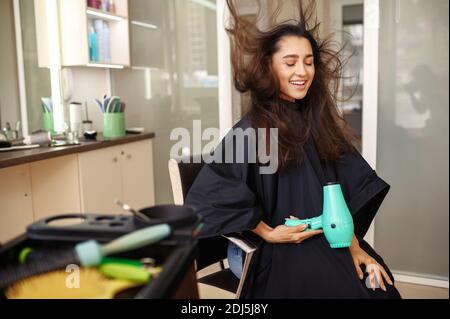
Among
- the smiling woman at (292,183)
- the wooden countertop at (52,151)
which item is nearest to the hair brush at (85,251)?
the smiling woman at (292,183)

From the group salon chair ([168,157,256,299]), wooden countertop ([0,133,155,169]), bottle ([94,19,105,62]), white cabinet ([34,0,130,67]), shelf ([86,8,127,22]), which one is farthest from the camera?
bottle ([94,19,105,62])

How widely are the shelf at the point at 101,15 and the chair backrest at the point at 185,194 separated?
68.3 inches

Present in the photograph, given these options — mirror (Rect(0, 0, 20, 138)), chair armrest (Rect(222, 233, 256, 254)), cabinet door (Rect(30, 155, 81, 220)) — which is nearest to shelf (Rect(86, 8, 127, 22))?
mirror (Rect(0, 0, 20, 138))

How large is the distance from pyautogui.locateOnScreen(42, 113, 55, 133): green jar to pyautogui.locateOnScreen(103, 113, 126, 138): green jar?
0.35 metres

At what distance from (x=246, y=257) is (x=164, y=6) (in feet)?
7.54

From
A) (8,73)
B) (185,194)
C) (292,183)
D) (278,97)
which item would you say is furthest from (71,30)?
(292,183)

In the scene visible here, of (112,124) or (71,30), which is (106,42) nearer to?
(71,30)

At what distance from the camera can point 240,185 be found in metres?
1.47

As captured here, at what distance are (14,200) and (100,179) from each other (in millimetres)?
518

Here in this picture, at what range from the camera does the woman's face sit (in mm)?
1571

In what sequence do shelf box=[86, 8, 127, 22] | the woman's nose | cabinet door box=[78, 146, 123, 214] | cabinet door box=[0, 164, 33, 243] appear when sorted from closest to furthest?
the woman's nose, cabinet door box=[0, 164, 33, 243], cabinet door box=[78, 146, 123, 214], shelf box=[86, 8, 127, 22]

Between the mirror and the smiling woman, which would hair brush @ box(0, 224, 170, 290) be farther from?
the mirror

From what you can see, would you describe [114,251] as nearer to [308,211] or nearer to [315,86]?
[308,211]
